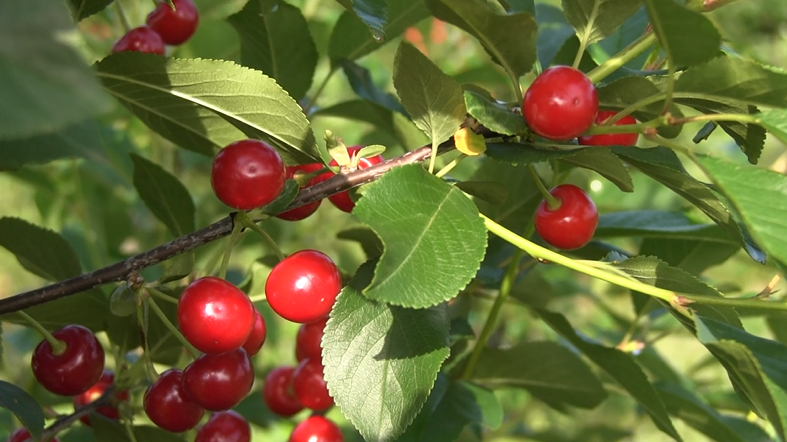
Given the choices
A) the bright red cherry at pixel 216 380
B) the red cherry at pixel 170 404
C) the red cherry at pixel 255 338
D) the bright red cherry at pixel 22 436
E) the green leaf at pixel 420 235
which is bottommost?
the bright red cherry at pixel 22 436

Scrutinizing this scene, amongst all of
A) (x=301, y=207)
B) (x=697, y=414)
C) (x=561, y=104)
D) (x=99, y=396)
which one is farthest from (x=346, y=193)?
(x=697, y=414)

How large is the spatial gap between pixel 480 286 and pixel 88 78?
965 mm

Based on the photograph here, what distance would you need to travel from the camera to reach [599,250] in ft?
3.84

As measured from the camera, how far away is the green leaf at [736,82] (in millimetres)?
673

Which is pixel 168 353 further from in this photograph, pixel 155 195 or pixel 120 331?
pixel 155 195

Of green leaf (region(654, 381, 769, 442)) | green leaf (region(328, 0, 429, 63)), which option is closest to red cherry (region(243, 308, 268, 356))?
green leaf (region(328, 0, 429, 63))

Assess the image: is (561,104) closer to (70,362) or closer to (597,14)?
(597,14)

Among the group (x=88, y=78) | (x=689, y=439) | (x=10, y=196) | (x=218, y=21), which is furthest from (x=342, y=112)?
(x=10, y=196)

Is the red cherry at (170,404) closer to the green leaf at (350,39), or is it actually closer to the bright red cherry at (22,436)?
the bright red cherry at (22,436)

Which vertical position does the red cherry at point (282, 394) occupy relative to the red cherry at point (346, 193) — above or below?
below

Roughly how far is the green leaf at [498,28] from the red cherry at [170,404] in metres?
0.52

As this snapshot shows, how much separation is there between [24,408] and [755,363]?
2.39 feet

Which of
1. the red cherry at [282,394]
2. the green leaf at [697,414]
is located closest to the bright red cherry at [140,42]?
the red cherry at [282,394]

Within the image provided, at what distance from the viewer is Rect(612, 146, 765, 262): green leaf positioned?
76 centimetres
